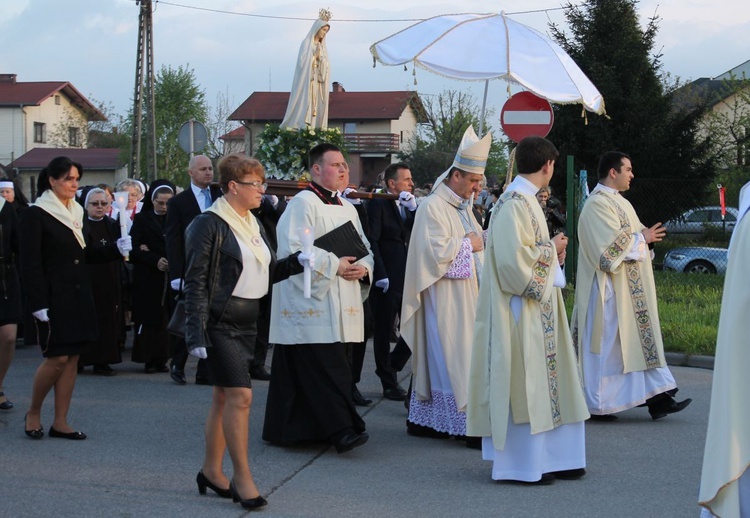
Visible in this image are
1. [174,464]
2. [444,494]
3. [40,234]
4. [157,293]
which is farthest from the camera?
[157,293]

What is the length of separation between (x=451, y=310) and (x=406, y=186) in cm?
236

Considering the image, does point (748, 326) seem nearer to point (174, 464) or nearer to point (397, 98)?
point (174, 464)

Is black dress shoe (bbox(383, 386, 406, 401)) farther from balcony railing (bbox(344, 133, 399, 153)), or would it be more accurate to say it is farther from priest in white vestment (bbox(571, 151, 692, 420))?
balcony railing (bbox(344, 133, 399, 153))

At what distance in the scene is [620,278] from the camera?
8.72 m

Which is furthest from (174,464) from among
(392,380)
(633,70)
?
(633,70)

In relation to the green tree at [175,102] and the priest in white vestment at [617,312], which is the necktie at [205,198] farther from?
the green tree at [175,102]

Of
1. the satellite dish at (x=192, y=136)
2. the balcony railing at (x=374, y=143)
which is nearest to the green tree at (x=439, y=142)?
the balcony railing at (x=374, y=143)

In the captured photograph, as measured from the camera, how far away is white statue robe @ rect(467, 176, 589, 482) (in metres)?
6.47

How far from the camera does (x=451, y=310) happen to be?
786cm

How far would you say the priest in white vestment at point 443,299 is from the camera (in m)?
7.76

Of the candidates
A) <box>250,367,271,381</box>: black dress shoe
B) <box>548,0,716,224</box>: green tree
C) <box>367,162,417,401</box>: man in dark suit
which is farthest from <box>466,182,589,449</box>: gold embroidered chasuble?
<box>548,0,716,224</box>: green tree

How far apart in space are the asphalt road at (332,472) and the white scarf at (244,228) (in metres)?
1.38

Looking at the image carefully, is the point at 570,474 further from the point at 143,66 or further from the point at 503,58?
the point at 143,66

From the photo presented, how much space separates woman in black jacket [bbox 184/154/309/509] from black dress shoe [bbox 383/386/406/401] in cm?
360
